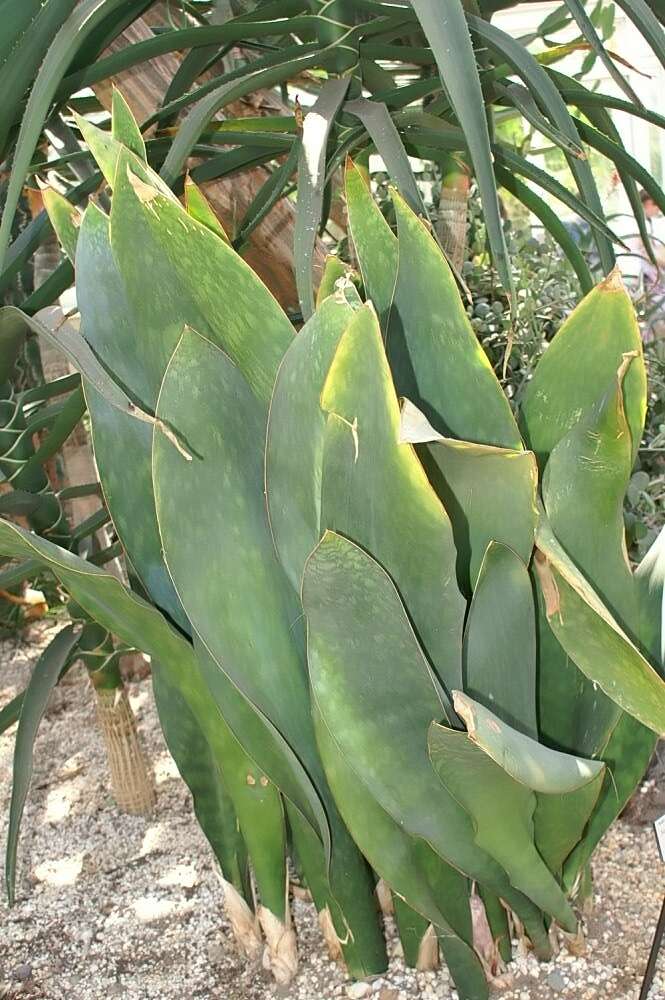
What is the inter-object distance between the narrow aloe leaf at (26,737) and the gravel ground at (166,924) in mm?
67

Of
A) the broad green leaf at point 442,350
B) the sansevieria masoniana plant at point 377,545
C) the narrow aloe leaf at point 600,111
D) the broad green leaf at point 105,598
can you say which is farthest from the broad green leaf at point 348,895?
the narrow aloe leaf at point 600,111

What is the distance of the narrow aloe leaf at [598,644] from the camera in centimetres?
37

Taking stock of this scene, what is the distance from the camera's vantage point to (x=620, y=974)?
0.58 metres

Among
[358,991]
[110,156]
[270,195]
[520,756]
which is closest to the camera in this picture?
[520,756]

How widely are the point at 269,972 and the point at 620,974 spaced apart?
0.21 m

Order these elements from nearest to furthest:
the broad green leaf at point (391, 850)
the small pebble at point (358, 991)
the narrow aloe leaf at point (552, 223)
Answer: the broad green leaf at point (391, 850)
the small pebble at point (358, 991)
the narrow aloe leaf at point (552, 223)

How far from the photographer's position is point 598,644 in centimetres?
39

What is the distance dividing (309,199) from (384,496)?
0.17 metres

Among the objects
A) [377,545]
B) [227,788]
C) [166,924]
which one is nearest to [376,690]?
Result: [377,545]

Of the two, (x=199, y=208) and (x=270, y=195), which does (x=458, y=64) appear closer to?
(x=199, y=208)

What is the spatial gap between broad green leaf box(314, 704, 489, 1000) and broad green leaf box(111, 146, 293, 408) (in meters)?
0.17

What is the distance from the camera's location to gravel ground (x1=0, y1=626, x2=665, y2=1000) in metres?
0.58

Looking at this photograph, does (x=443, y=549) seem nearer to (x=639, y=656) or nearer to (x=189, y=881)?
(x=639, y=656)

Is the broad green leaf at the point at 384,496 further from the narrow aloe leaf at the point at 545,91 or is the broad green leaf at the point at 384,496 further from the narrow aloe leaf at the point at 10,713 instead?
the narrow aloe leaf at the point at 10,713
